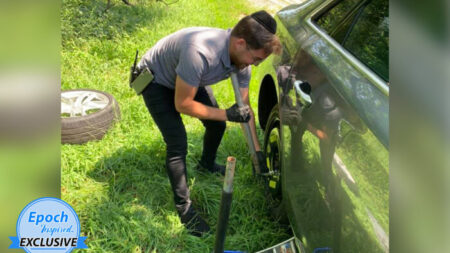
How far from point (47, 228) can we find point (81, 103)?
10.4 feet

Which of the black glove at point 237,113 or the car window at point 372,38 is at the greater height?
the car window at point 372,38

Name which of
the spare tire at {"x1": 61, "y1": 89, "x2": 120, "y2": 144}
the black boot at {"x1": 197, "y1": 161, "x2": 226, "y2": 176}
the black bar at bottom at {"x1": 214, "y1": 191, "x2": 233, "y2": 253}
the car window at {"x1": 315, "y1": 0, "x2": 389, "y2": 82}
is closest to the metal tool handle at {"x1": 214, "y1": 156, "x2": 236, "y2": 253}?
the black bar at bottom at {"x1": 214, "y1": 191, "x2": 233, "y2": 253}

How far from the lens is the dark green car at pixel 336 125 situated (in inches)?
45.4

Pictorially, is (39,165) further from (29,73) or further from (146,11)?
(146,11)

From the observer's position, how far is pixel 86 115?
10.3ft

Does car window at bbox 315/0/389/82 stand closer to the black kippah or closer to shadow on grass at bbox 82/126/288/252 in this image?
the black kippah

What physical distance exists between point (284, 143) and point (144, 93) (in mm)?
909

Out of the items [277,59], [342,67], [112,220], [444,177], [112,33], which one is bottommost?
[112,220]

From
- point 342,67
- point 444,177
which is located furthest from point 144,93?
point 444,177

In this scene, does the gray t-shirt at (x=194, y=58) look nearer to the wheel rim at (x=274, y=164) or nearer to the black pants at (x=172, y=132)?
the black pants at (x=172, y=132)

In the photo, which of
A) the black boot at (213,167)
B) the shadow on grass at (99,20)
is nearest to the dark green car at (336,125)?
the black boot at (213,167)

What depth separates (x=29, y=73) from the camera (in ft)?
1.49

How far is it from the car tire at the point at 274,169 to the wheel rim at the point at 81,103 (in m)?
1.71

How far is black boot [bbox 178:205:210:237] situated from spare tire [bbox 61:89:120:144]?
3.93 ft
